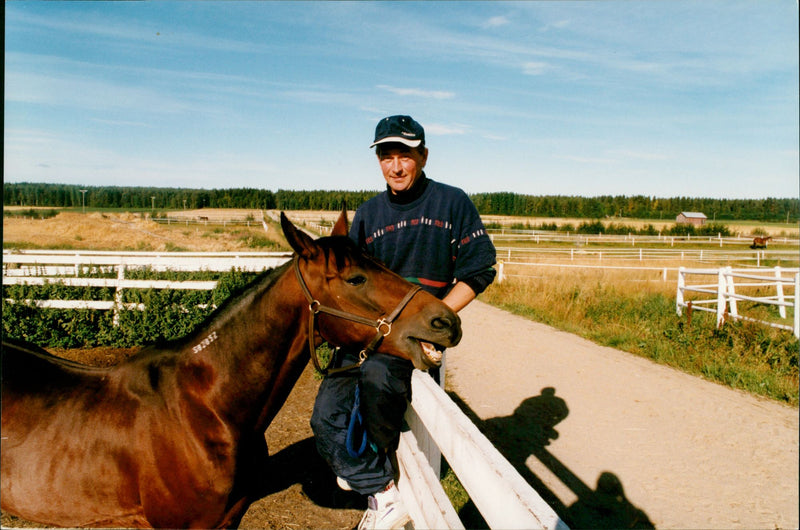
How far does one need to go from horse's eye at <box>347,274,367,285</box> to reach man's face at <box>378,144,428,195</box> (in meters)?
0.88

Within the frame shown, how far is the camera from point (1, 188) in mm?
1829

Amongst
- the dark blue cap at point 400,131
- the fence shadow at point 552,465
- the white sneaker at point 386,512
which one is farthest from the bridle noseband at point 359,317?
the fence shadow at point 552,465

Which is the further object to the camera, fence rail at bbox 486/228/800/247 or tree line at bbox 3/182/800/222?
tree line at bbox 3/182/800/222

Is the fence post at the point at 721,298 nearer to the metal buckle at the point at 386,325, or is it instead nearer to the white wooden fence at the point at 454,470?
the white wooden fence at the point at 454,470

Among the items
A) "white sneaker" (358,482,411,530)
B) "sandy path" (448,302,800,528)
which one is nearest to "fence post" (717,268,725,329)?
"sandy path" (448,302,800,528)

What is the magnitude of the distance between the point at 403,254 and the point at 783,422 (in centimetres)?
603

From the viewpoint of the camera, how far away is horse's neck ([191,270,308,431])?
101 inches

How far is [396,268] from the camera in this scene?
3193mm

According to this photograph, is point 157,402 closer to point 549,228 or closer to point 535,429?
point 535,429

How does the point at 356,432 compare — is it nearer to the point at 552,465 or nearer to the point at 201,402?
the point at 201,402

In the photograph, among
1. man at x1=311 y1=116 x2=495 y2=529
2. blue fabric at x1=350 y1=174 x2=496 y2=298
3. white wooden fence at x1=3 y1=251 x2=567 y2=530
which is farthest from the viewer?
blue fabric at x1=350 y1=174 x2=496 y2=298

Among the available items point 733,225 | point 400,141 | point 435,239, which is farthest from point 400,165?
point 733,225

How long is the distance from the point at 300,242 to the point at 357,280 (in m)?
0.34

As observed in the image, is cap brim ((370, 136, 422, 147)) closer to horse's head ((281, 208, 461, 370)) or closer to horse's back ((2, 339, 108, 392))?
horse's head ((281, 208, 461, 370))
